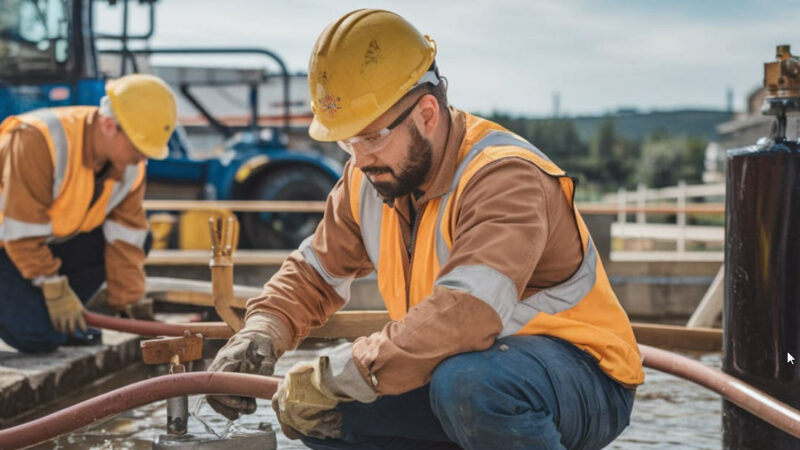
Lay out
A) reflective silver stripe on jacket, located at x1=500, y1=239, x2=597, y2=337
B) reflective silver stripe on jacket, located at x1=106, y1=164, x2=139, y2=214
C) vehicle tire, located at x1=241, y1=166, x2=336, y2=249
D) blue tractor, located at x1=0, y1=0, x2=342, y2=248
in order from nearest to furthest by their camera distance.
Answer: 1. reflective silver stripe on jacket, located at x1=500, y1=239, x2=597, y2=337
2. reflective silver stripe on jacket, located at x1=106, y1=164, x2=139, y2=214
3. blue tractor, located at x1=0, y1=0, x2=342, y2=248
4. vehicle tire, located at x1=241, y1=166, x2=336, y2=249

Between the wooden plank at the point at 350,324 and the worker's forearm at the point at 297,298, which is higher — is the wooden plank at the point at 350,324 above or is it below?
below

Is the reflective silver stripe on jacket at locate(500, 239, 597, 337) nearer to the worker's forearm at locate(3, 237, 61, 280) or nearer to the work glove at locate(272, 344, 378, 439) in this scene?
the work glove at locate(272, 344, 378, 439)

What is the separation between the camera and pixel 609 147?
7325cm

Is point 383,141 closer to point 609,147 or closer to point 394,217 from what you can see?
point 394,217

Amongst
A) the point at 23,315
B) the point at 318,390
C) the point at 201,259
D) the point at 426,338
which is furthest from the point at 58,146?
the point at 201,259

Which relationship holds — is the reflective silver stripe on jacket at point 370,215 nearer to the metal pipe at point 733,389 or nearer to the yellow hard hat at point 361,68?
the yellow hard hat at point 361,68

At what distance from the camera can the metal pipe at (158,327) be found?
3.53 metres

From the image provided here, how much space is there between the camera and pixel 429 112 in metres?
2.40

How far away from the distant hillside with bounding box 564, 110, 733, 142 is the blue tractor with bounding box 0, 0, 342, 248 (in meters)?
67.0

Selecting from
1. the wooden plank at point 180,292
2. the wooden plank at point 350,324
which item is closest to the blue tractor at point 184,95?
the wooden plank at point 180,292

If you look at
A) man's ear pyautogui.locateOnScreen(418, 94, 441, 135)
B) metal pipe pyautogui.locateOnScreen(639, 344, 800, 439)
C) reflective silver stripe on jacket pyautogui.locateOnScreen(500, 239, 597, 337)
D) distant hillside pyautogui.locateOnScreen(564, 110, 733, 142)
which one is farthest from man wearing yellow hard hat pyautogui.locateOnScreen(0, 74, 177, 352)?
distant hillside pyautogui.locateOnScreen(564, 110, 733, 142)

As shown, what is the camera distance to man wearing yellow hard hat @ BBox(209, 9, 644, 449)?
2.11 metres

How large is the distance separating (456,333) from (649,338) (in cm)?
178

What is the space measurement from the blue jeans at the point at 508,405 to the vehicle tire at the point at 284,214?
21.2 feet
